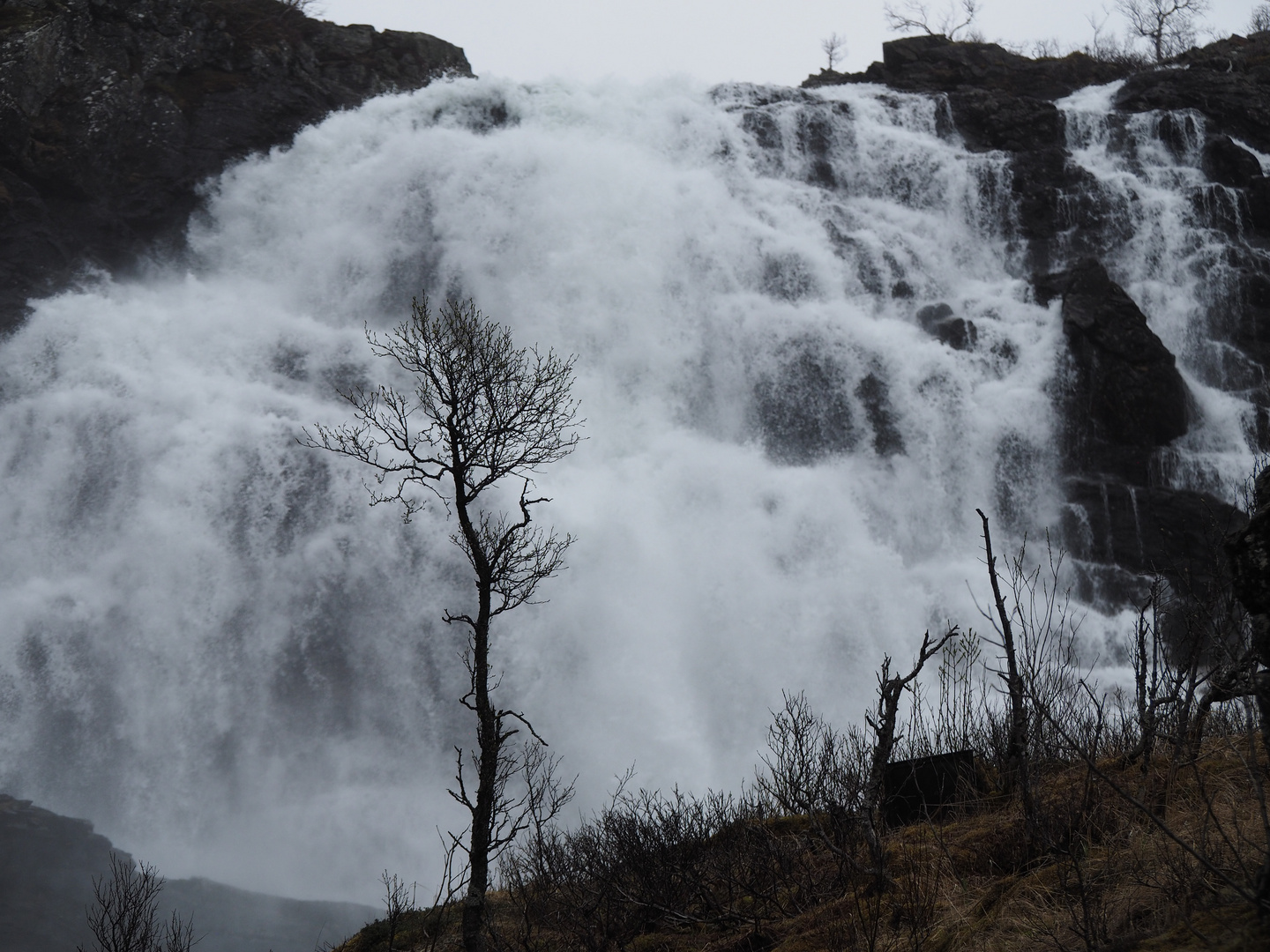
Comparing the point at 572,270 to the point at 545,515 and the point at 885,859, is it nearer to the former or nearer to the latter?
the point at 545,515

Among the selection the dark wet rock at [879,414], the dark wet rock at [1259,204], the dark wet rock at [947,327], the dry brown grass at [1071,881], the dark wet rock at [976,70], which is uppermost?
the dark wet rock at [976,70]

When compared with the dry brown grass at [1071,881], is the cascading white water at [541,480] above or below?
above

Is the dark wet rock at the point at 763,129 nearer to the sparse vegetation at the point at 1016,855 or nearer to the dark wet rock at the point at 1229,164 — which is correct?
the dark wet rock at the point at 1229,164

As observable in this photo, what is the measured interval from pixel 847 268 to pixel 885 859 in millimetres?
21735

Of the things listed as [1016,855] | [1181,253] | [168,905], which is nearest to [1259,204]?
[1181,253]

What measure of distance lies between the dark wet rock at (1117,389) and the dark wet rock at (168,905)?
19.1m

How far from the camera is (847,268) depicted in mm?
24906

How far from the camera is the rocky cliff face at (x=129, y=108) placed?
25.4 metres

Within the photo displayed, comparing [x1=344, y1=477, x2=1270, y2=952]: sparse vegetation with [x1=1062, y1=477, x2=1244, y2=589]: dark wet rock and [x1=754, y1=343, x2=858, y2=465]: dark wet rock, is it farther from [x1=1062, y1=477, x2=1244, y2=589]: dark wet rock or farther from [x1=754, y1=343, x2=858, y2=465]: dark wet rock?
[x1=754, y1=343, x2=858, y2=465]: dark wet rock

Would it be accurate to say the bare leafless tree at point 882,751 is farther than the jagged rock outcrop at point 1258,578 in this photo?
Yes

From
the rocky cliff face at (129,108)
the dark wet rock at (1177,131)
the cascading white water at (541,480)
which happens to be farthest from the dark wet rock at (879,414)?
the rocky cliff face at (129,108)

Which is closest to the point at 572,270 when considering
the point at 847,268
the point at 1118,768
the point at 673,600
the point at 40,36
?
the point at 847,268

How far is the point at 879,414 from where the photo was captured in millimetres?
21609

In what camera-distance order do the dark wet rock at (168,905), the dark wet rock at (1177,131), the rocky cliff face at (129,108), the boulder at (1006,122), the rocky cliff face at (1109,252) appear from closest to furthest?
the dark wet rock at (168,905), the rocky cliff face at (1109,252), the rocky cliff face at (129,108), the dark wet rock at (1177,131), the boulder at (1006,122)
